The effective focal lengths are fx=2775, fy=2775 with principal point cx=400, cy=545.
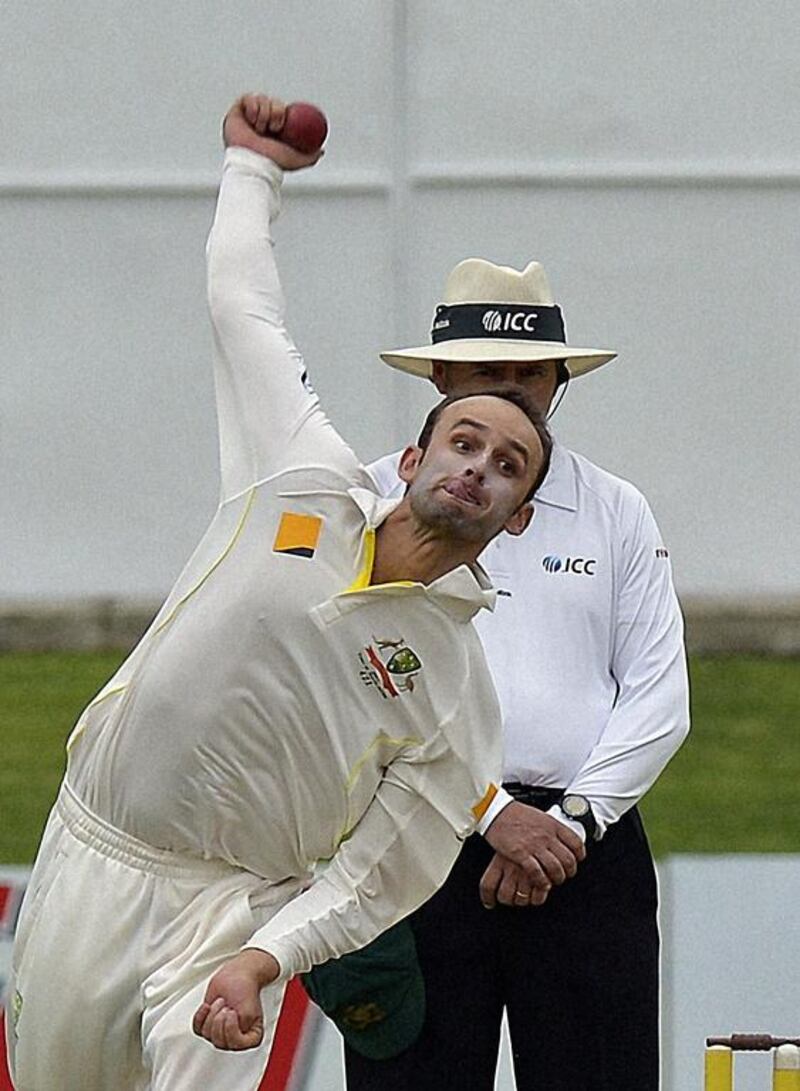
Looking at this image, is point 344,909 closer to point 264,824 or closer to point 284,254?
point 264,824

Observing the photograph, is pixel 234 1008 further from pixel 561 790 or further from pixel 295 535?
pixel 561 790

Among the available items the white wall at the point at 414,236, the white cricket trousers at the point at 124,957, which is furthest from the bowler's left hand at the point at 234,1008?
the white wall at the point at 414,236

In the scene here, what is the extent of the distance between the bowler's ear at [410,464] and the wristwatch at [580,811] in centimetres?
57

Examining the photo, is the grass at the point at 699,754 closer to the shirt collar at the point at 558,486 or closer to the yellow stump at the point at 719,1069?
the yellow stump at the point at 719,1069

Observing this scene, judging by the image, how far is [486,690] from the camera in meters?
3.06

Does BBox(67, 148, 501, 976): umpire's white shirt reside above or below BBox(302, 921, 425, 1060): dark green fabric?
above

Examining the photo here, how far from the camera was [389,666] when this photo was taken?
2975 mm

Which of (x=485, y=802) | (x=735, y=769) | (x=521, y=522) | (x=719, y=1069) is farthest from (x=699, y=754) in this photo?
(x=485, y=802)

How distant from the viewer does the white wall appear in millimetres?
7496

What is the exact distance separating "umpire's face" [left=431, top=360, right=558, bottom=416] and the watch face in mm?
501

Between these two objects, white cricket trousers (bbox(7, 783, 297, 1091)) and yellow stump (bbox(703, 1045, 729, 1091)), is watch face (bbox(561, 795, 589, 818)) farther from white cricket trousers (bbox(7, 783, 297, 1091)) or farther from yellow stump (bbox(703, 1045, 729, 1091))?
yellow stump (bbox(703, 1045, 729, 1091))

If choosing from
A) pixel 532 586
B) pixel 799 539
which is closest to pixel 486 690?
pixel 532 586

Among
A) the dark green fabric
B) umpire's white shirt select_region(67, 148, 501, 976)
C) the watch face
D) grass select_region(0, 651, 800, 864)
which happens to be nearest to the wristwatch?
the watch face

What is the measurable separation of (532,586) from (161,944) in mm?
815
